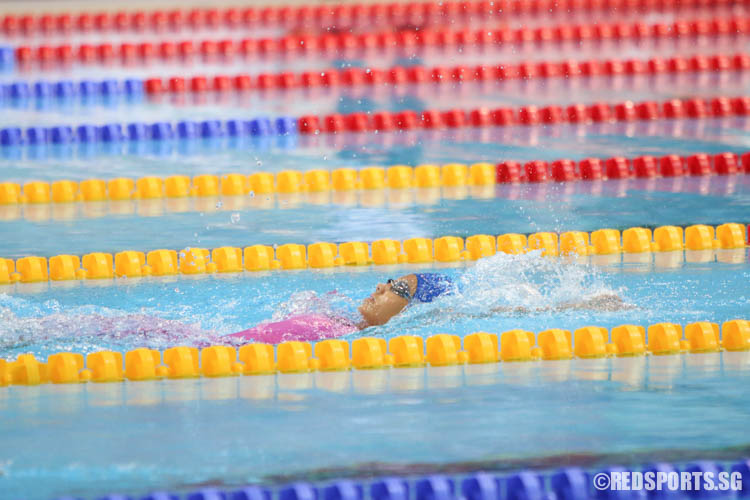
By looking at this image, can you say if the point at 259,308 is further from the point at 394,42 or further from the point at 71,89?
the point at 394,42

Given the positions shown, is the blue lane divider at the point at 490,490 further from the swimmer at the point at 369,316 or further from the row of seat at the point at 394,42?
the row of seat at the point at 394,42

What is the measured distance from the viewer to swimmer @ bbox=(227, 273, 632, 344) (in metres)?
5.06

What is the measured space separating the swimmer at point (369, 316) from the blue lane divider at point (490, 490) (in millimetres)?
1637

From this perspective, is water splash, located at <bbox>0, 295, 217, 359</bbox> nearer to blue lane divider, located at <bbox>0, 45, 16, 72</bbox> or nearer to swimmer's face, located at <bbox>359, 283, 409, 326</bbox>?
swimmer's face, located at <bbox>359, 283, 409, 326</bbox>

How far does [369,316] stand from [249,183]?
263 centimetres

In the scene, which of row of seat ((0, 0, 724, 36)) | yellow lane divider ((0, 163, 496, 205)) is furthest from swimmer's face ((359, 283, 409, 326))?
row of seat ((0, 0, 724, 36))

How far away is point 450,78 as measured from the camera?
998 centimetres

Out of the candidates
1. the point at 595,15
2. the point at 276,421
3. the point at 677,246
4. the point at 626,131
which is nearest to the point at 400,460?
the point at 276,421

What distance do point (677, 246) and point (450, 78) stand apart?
13.2 ft

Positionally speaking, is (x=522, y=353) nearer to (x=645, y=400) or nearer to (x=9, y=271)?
(x=645, y=400)

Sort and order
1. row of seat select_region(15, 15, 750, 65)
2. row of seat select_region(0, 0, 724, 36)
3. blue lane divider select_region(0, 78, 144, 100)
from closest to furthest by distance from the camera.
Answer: blue lane divider select_region(0, 78, 144, 100), row of seat select_region(15, 15, 750, 65), row of seat select_region(0, 0, 724, 36)

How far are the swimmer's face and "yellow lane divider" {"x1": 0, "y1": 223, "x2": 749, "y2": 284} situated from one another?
3.50 ft

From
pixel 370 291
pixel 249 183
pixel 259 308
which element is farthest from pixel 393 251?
pixel 249 183

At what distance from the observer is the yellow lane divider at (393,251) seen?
20.4 feet
